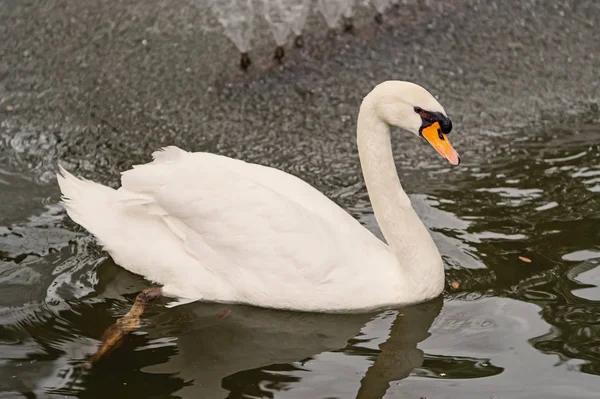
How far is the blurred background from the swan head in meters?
0.94

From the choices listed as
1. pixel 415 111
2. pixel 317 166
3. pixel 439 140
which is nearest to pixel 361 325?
pixel 439 140

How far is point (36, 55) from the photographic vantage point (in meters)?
8.28

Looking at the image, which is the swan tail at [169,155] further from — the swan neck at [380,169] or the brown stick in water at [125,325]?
the swan neck at [380,169]

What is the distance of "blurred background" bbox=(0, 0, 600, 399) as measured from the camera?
14.9 feet

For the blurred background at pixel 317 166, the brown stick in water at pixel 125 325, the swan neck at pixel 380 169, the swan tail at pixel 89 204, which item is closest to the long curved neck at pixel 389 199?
the swan neck at pixel 380 169

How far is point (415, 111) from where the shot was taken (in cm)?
491

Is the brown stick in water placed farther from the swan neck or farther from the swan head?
Answer: the swan head

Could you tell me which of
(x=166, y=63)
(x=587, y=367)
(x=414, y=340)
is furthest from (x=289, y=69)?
(x=587, y=367)

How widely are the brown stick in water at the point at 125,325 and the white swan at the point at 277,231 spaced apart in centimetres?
12

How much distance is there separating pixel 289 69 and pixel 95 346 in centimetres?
414

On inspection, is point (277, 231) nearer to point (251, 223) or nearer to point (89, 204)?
point (251, 223)

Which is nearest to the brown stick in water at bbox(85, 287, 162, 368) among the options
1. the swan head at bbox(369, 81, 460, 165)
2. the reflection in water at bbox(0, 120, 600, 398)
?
the reflection in water at bbox(0, 120, 600, 398)

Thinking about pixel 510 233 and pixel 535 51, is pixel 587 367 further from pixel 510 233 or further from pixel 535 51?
pixel 535 51

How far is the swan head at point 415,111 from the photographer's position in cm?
486
